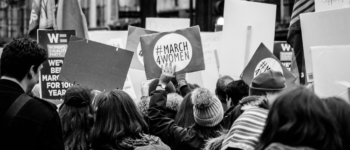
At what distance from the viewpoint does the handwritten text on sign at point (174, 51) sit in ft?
20.0

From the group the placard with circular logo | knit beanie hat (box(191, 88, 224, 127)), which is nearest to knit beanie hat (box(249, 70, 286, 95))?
knit beanie hat (box(191, 88, 224, 127))

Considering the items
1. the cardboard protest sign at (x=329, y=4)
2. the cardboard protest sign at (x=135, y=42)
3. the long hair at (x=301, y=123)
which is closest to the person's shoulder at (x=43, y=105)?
the long hair at (x=301, y=123)

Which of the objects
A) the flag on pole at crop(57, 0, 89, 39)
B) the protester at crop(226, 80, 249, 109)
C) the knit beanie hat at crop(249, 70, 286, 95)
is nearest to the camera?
the knit beanie hat at crop(249, 70, 286, 95)

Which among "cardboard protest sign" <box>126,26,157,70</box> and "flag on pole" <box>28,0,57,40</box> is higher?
"flag on pole" <box>28,0,57,40</box>

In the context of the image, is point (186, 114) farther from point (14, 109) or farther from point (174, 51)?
point (14, 109)

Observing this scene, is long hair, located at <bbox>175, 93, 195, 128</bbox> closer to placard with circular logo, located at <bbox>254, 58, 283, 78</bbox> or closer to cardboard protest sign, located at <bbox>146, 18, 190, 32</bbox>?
placard with circular logo, located at <bbox>254, 58, 283, 78</bbox>

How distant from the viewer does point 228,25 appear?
6.85m

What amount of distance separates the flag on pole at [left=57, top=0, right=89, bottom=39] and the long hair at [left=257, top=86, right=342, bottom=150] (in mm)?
4965

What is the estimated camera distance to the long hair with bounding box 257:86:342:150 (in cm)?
218

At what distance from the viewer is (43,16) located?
23.2ft

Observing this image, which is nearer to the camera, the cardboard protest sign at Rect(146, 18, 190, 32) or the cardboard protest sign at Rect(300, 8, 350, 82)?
the cardboard protest sign at Rect(300, 8, 350, 82)

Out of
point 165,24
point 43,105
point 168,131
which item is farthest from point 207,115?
point 165,24

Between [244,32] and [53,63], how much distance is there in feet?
7.51

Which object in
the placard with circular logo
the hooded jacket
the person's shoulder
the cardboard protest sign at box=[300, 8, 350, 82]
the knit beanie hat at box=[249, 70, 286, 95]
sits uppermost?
the cardboard protest sign at box=[300, 8, 350, 82]
